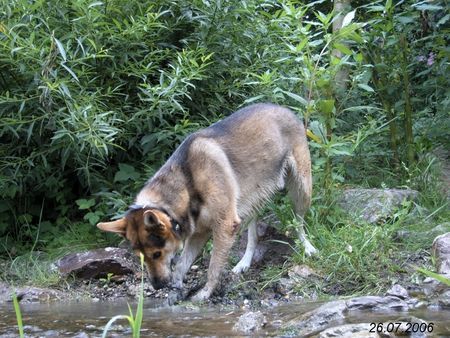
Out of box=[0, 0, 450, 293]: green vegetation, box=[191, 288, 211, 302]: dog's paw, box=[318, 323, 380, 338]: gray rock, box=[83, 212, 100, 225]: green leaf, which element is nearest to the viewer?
box=[318, 323, 380, 338]: gray rock

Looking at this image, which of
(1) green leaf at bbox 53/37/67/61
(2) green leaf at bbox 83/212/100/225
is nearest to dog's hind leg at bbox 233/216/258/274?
(2) green leaf at bbox 83/212/100/225

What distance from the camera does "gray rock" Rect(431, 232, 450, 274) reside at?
6156 mm

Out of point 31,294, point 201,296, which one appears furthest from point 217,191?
point 31,294

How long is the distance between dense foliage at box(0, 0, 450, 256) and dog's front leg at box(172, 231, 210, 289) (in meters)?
1.22

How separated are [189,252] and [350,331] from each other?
2.82m

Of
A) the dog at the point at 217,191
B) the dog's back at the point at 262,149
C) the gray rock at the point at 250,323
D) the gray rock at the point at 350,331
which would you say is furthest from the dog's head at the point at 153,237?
the gray rock at the point at 350,331

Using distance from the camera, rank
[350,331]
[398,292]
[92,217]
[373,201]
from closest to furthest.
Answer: [350,331]
[398,292]
[373,201]
[92,217]

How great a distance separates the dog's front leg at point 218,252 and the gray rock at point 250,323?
1.51 m

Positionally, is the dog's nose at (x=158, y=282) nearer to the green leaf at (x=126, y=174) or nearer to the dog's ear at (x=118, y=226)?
the dog's ear at (x=118, y=226)

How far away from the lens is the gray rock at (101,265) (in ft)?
25.0

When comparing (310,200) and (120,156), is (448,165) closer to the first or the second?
(310,200)

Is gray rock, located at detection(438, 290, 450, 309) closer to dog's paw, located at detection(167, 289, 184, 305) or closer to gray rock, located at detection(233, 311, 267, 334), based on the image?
gray rock, located at detection(233, 311, 267, 334)

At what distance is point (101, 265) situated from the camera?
762 cm

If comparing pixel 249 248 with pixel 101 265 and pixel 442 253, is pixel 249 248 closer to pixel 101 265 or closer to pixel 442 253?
pixel 101 265
